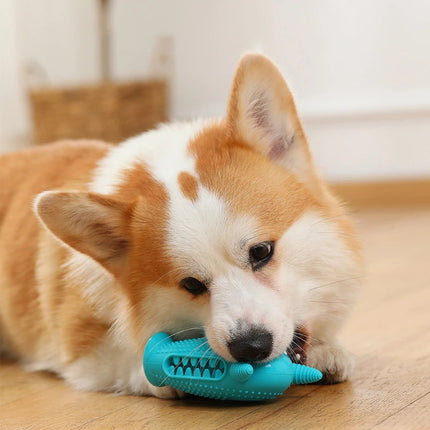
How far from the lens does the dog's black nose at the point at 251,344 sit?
51.6 inches

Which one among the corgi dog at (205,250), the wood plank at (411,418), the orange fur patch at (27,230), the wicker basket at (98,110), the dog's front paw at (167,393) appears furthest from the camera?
the wicker basket at (98,110)

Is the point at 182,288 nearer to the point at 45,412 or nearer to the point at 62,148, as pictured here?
the point at 45,412

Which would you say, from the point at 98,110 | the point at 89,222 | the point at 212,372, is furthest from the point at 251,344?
the point at 98,110

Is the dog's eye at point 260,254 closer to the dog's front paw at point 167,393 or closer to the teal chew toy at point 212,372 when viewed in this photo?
the teal chew toy at point 212,372

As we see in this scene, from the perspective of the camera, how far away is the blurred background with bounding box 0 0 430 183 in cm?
379

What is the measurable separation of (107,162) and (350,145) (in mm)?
2421

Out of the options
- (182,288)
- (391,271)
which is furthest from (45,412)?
(391,271)

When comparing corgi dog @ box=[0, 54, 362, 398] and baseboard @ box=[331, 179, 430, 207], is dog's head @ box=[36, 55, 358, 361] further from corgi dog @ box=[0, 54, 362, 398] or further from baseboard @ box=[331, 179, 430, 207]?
baseboard @ box=[331, 179, 430, 207]

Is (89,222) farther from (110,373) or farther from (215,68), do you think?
(215,68)

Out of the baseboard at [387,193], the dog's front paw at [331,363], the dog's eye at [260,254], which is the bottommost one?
the baseboard at [387,193]

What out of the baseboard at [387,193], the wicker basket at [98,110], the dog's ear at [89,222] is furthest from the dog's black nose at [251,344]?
the wicker basket at [98,110]

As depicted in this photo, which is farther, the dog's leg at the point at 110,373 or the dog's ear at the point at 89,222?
the dog's leg at the point at 110,373

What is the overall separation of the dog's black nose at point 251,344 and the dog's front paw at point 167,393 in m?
0.23

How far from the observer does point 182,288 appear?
1423 millimetres
